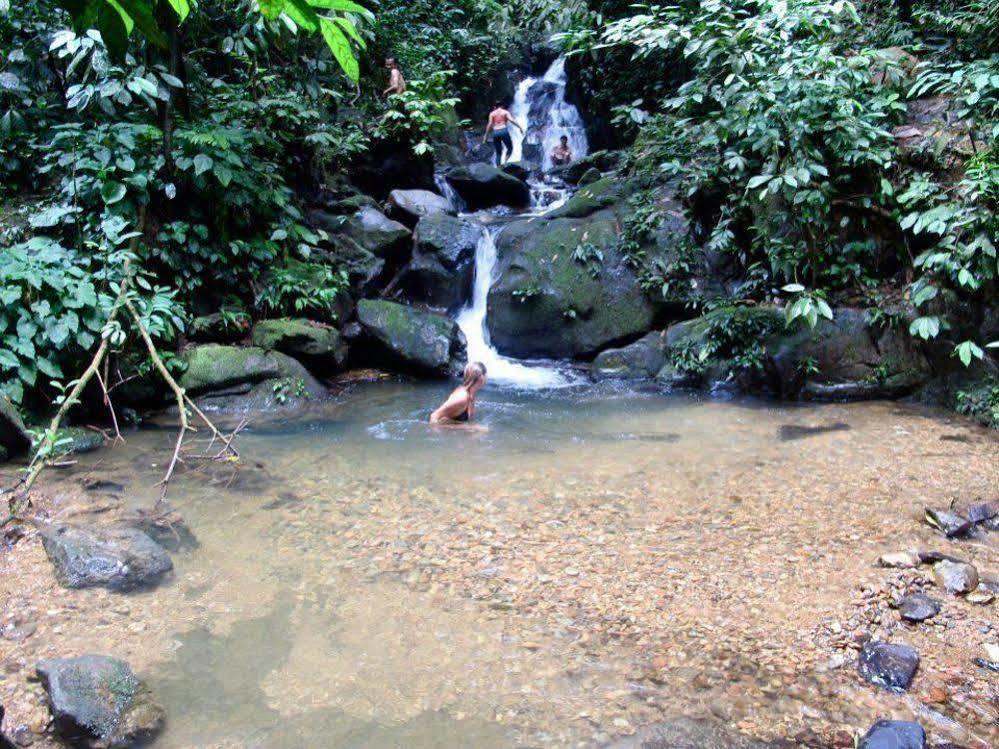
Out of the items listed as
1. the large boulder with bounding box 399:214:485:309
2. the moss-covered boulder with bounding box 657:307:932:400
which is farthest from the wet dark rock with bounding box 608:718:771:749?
the large boulder with bounding box 399:214:485:309

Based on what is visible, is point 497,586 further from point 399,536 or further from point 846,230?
point 846,230

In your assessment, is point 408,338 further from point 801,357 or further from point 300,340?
point 801,357

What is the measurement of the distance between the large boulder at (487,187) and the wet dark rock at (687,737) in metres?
11.6

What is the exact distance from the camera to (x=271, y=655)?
10.1 ft

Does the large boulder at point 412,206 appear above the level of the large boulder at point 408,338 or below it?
above

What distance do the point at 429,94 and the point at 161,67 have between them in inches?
239

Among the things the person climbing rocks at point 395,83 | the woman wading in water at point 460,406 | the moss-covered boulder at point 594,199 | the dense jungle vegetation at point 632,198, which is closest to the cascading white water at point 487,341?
the moss-covered boulder at point 594,199

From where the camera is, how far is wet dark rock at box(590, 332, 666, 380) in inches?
347

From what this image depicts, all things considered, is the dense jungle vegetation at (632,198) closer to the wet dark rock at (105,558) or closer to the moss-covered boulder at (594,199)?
the moss-covered boulder at (594,199)

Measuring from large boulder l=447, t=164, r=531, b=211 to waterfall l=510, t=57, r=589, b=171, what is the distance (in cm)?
286

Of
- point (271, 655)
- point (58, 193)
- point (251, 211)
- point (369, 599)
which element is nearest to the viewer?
point (271, 655)

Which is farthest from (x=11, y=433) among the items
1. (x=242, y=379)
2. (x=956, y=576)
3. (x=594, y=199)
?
(x=594, y=199)

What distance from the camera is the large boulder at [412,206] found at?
10992 millimetres

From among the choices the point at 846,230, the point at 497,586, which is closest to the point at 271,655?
the point at 497,586
